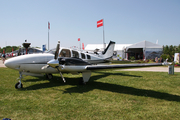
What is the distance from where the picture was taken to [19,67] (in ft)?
27.4

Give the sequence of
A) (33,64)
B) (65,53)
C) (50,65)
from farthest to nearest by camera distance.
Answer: (65,53) < (33,64) < (50,65)

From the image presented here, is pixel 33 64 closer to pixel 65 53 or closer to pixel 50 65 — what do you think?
pixel 50 65

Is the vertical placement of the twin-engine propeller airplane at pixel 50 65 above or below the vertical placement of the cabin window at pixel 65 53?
below

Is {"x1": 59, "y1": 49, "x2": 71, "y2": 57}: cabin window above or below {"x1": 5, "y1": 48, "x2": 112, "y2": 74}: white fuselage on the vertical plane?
above

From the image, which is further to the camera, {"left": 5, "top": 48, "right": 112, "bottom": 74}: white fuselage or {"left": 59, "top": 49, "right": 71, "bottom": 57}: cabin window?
{"left": 59, "top": 49, "right": 71, "bottom": 57}: cabin window

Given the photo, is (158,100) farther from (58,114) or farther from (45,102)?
(45,102)

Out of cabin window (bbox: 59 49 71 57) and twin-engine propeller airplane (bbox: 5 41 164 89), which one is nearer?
twin-engine propeller airplane (bbox: 5 41 164 89)

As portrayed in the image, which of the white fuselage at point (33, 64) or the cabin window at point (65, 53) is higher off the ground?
the cabin window at point (65, 53)

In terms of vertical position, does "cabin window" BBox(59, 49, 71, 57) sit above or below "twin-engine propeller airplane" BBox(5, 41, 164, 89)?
above

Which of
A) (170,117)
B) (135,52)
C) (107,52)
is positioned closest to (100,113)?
(170,117)

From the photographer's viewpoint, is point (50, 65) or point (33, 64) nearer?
point (50, 65)

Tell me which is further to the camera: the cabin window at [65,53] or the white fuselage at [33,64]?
the cabin window at [65,53]

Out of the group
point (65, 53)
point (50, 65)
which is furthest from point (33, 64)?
point (65, 53)

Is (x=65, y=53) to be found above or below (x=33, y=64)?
above
